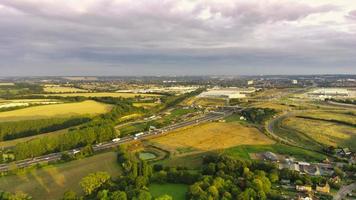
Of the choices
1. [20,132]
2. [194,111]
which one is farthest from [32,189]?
[194,111]

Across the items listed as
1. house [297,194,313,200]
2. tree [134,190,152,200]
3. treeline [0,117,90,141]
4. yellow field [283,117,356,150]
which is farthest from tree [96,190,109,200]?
yellow field [283,117,356,150]

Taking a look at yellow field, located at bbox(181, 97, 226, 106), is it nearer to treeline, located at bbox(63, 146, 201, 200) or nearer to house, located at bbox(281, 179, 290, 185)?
treeline, located at bbox(63, 146, 201, 200)

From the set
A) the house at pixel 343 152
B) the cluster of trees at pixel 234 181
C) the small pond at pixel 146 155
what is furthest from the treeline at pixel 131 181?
the house at pixel 343 152

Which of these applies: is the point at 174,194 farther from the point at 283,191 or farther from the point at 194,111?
the point at 194,111

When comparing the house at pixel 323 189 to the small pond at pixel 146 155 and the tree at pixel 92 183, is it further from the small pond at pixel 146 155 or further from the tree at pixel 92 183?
the small pond at pixel 146 155

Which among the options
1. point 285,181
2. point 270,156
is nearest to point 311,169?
point 270,156

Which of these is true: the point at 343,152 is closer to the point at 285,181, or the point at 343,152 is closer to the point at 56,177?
the point at 285,181

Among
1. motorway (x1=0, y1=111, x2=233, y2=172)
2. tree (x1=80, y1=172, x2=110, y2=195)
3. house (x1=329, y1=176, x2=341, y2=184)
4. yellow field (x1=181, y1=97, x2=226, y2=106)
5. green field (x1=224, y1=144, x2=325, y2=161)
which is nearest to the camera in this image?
tree (x1=80, y1=172, x2=110, y2=195)
